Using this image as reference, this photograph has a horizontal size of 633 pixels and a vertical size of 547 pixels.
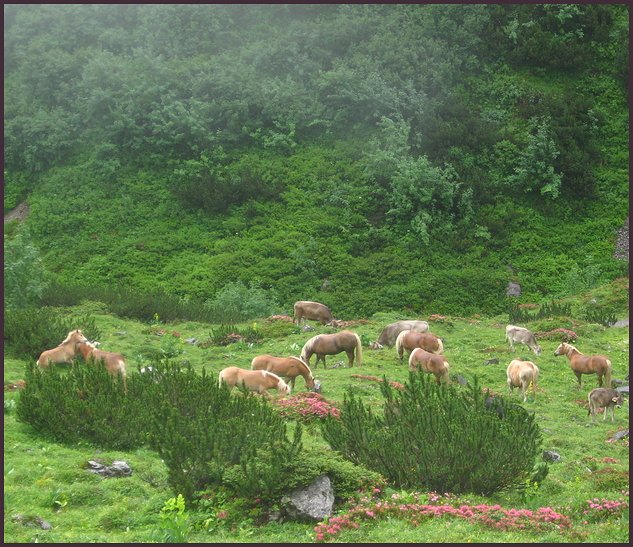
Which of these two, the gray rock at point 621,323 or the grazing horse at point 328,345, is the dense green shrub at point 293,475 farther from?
the gray rock at point 621,323

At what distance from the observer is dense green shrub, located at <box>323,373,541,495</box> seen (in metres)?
11.2

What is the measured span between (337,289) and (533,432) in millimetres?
22697

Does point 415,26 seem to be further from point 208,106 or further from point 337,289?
point 337,289

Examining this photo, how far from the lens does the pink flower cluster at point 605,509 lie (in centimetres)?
1023

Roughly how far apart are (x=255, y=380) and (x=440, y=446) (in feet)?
18.6

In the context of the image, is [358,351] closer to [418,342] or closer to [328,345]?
[328,345]

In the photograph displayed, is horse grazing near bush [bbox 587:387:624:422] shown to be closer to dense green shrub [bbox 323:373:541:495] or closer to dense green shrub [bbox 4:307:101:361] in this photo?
dense green shrub [bbox 323:373:541:495]

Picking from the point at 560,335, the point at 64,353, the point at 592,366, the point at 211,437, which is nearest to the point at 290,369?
the point at 64,353

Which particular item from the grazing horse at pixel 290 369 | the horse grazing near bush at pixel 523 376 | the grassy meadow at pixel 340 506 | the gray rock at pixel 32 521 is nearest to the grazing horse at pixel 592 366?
the grassy meadow at pixel 340 506

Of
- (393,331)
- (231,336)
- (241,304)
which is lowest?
(241,304)

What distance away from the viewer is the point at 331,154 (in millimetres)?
43125

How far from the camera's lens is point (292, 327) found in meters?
26.3

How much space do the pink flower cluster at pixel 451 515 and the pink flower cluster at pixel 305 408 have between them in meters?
4.49

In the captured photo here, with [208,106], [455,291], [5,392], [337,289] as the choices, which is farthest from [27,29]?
[5,392]
